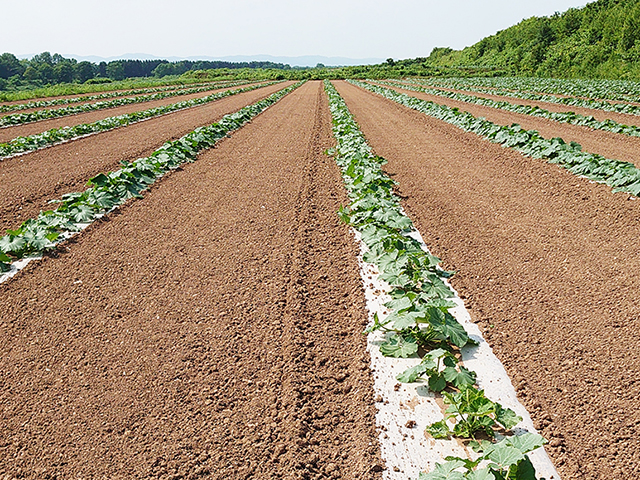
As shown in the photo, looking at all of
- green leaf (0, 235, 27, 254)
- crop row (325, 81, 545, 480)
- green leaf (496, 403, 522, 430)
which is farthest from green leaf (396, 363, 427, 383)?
green leaf (0, 235, 27, 254)

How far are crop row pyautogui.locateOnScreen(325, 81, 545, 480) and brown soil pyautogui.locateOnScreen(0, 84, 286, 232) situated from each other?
6.31m

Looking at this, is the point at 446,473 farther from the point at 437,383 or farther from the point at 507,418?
the point at 437,383

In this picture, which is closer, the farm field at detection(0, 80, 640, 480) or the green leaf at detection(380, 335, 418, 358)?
the farm field at detection(0, 80, 640, 480)

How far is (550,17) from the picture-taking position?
Answer: 69625mm

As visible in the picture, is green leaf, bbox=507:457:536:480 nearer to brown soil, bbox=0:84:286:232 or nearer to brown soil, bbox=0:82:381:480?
brown soil, bbox=0:82:381:480

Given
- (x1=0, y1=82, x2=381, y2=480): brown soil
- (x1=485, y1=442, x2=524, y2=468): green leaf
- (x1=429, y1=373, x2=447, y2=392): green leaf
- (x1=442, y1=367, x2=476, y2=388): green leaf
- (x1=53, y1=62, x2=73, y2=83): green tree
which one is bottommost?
(x1=0, y1=82, x2=381, y2=480): brown soil

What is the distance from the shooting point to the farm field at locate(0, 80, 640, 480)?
10.2ft

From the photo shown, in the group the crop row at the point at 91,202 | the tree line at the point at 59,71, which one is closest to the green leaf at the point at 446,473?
the crop row at the point at 91,202

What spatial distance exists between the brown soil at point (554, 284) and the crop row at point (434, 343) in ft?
1.62

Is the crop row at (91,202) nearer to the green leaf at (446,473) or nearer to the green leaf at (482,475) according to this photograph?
the green leaf at (446,473)

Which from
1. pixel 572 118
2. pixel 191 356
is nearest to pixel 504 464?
pixel 191 356

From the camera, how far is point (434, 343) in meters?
4.18

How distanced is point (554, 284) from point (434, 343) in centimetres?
202

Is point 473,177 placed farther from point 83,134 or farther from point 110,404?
point 83,134
